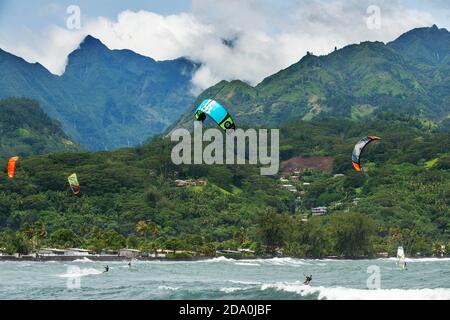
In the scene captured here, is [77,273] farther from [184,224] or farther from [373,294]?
[184,224]

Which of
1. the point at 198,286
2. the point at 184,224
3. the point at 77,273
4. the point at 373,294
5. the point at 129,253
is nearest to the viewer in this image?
the point at 373,294

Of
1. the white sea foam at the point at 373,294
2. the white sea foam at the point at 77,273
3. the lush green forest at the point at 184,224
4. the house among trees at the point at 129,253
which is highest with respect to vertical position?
the lush green forest at the point at 184,224

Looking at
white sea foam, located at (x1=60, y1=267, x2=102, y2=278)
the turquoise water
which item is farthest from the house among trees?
the turquoise water

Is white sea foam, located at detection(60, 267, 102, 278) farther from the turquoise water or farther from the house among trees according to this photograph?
the house among trees

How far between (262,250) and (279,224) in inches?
225

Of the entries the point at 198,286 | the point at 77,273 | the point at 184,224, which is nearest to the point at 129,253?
the point at 184,224

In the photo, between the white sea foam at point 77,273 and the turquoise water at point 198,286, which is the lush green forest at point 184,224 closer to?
the white sea foam at point 77,273

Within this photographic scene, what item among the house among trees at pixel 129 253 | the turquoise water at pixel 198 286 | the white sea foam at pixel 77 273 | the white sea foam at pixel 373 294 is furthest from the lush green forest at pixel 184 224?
the white sea foam at pixel 373 294

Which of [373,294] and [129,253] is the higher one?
[129,253]

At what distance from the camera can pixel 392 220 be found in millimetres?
186500

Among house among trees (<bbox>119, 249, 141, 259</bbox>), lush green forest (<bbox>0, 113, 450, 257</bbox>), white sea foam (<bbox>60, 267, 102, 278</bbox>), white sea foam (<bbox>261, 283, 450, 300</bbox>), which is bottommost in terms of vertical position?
white sea foam (<bbox>261, 283, 450, 300</bbox>)

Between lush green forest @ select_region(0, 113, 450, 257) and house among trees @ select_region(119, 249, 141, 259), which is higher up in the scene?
lush green forest @ select_region(0, 113, 450, 257)
